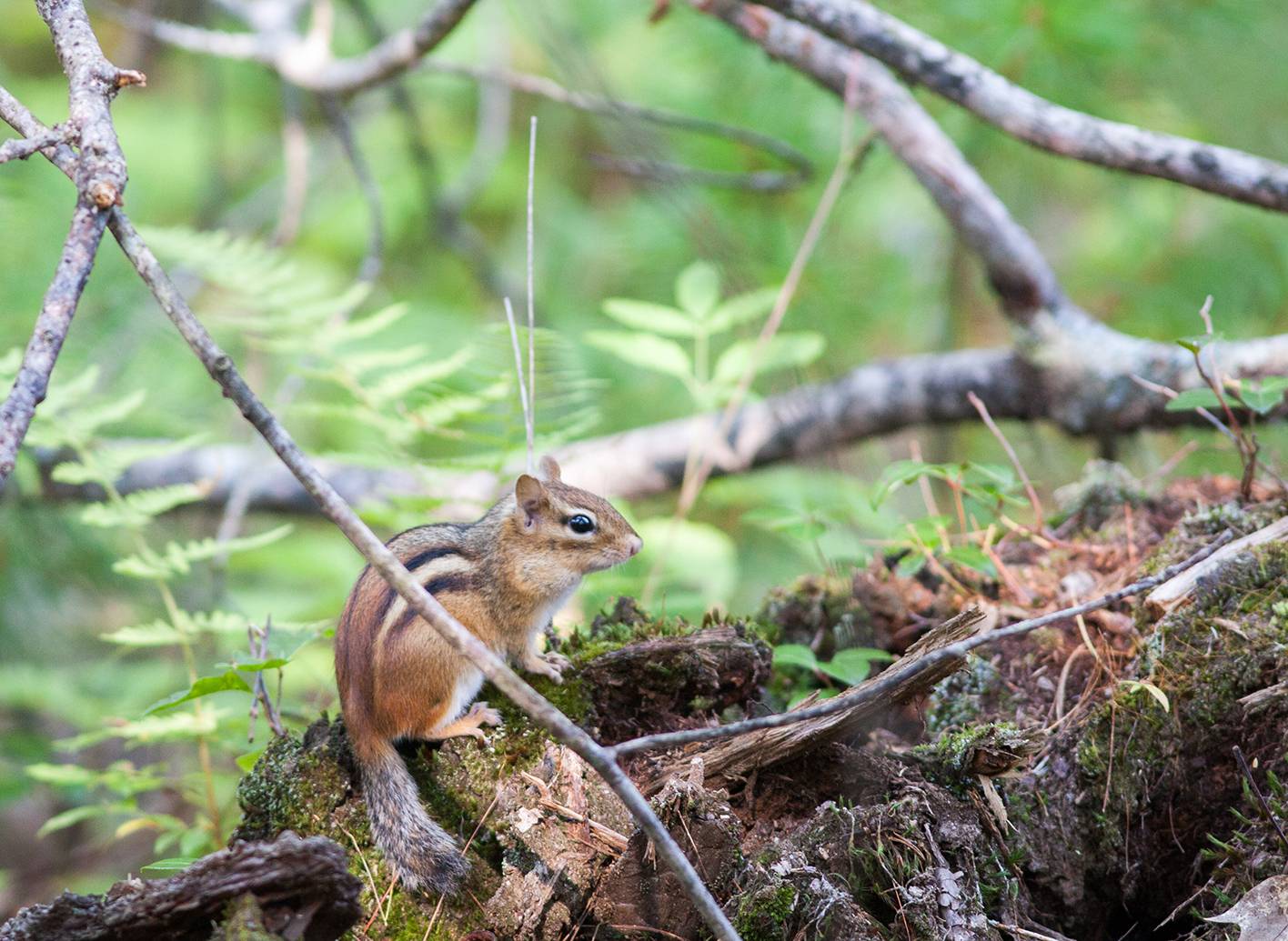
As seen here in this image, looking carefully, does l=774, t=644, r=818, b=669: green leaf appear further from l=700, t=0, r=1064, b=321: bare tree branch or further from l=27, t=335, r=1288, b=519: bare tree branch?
l=700, t=0, r=1064, b=321: bare tree branch

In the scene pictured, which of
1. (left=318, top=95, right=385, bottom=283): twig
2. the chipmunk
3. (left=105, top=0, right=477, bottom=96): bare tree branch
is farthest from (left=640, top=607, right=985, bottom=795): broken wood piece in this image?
(left=318, top=95, right=385, bottom=283): twig

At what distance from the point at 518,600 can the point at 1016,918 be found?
1417mm

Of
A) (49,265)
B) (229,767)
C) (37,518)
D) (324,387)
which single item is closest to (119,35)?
(324,387)

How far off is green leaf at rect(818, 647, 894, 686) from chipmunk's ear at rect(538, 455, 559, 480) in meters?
1.12

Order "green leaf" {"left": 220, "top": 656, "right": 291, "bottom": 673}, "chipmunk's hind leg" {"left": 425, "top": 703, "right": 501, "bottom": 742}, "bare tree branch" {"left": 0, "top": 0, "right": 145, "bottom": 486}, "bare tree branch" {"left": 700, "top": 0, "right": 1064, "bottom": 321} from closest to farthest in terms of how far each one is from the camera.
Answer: "bare tree branch" {"left": 0, "top": 0, "right": 145, "bottom": 486}
"green leaf" {"left": 220, "top": 656, "right": 291, "bottom": 673}
"chipmunk's hind leg" {"left": 425, "top": 703, "right": 501, "bottom": 742}
"bare tree branch" {"left": 700, "top": 0, "right": 1064, "bottom": 321}

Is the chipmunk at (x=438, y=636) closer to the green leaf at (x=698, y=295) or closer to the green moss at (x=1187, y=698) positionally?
the green leaf at (x=698, y=295)

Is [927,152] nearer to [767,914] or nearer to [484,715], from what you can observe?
[484,715]

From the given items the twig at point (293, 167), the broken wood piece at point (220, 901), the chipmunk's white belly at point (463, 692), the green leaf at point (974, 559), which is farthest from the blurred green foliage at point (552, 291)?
the broken wood piece at point (220, 901)

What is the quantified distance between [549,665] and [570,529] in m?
0.63

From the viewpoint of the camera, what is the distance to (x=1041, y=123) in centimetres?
295

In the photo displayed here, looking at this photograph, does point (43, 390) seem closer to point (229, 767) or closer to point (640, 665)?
point (640, 665)

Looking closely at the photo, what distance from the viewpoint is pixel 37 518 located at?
5090 millimetres

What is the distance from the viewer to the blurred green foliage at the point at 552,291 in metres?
3.71

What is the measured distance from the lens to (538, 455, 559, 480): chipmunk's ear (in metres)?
3.22
